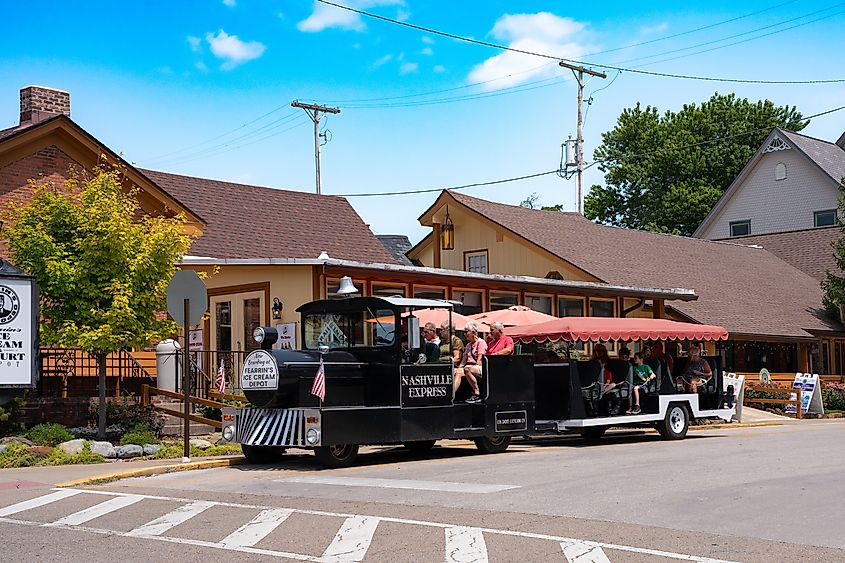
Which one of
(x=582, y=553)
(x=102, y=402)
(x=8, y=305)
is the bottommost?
(x=582, y=553)

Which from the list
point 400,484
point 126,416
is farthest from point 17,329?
point 400,484

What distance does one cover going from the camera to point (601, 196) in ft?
220

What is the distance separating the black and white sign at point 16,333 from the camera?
16609 mm

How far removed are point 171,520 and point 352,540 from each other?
2238 mm

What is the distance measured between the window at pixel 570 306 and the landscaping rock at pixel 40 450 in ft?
51.8

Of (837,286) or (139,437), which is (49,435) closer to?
(139,437)

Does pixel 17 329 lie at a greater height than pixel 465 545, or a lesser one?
greater

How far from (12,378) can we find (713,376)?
1395cm

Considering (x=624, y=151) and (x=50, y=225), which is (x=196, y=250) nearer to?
(x=50, y=225)

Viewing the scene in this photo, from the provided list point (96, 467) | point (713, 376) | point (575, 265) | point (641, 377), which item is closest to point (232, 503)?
point (96, 467)

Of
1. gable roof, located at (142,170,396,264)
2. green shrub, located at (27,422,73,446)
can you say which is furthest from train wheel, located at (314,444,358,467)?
gable roof, located at (142,170,396,264)

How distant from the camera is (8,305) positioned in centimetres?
1664

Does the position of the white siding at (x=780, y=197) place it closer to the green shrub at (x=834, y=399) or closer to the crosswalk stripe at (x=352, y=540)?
the green shrub at (x=834, y=399)

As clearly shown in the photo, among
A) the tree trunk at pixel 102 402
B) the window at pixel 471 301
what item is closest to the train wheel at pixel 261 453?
the tree trunk at pixel 102 402
